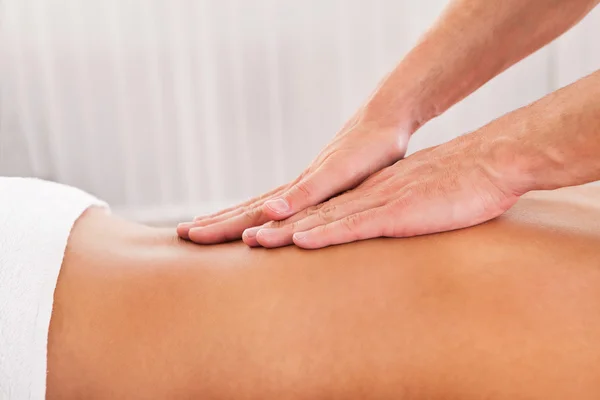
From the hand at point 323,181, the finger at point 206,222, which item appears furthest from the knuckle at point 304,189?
the finger at point 206,222

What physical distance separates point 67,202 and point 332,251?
0.46 meters

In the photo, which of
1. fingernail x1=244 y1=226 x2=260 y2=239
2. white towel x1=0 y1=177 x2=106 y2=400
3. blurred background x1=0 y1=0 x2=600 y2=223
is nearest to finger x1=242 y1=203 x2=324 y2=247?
fingernail x1=244 y1=226 x2=260 y2=239

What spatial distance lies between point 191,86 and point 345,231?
1.68 m

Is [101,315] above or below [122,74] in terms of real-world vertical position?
below

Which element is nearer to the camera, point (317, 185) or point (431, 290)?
point (431, 290)

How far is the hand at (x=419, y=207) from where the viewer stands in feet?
3.10

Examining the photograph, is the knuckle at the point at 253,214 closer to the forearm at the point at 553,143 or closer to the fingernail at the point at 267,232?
the fingernail at the point at 267,232

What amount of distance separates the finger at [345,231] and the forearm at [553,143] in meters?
0.19

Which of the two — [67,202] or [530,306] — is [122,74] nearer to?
[67,202]

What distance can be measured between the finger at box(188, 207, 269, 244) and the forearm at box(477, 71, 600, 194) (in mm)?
385

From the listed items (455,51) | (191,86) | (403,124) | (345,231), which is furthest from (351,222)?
(191,86)

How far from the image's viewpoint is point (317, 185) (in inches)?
43.9

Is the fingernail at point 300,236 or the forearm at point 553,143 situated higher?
the forearm at point 553,143

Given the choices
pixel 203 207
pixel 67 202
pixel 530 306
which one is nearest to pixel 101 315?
pixel 67 202
